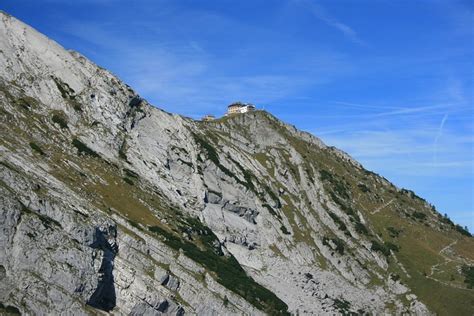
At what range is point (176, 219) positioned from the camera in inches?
4685

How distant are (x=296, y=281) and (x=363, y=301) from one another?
19025 mm

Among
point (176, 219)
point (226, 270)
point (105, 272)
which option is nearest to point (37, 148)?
point (105, 272)

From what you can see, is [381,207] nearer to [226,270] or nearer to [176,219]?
[226,270]

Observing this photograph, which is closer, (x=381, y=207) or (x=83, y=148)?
(x=83, y=148)

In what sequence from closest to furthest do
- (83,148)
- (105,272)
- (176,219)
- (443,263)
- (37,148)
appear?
(105,272) → (37,148) → (83,148) → (176,219) → (443,263)

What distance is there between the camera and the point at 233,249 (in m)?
136

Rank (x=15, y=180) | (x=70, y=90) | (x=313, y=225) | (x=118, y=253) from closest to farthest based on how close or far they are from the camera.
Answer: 1. (x=15, y=180)
2. (x=118, y=253)
3. (x=70, y=90)
4. (x=313, y=225)

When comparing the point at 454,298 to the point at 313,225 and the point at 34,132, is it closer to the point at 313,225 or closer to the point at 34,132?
the point at 313,225

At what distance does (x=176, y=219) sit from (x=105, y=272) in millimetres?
34164

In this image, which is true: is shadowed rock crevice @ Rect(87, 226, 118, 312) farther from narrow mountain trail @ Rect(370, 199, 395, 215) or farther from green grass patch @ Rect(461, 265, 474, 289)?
narrow mountain trail @ Rect(370, 199, 395, 215)

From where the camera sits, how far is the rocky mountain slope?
82.2 metres

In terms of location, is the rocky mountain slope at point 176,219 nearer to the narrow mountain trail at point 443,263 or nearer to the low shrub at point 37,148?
the low shrub at point 37,148

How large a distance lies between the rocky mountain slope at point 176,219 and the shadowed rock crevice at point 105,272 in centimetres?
29

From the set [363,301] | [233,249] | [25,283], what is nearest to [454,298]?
[363,301]
